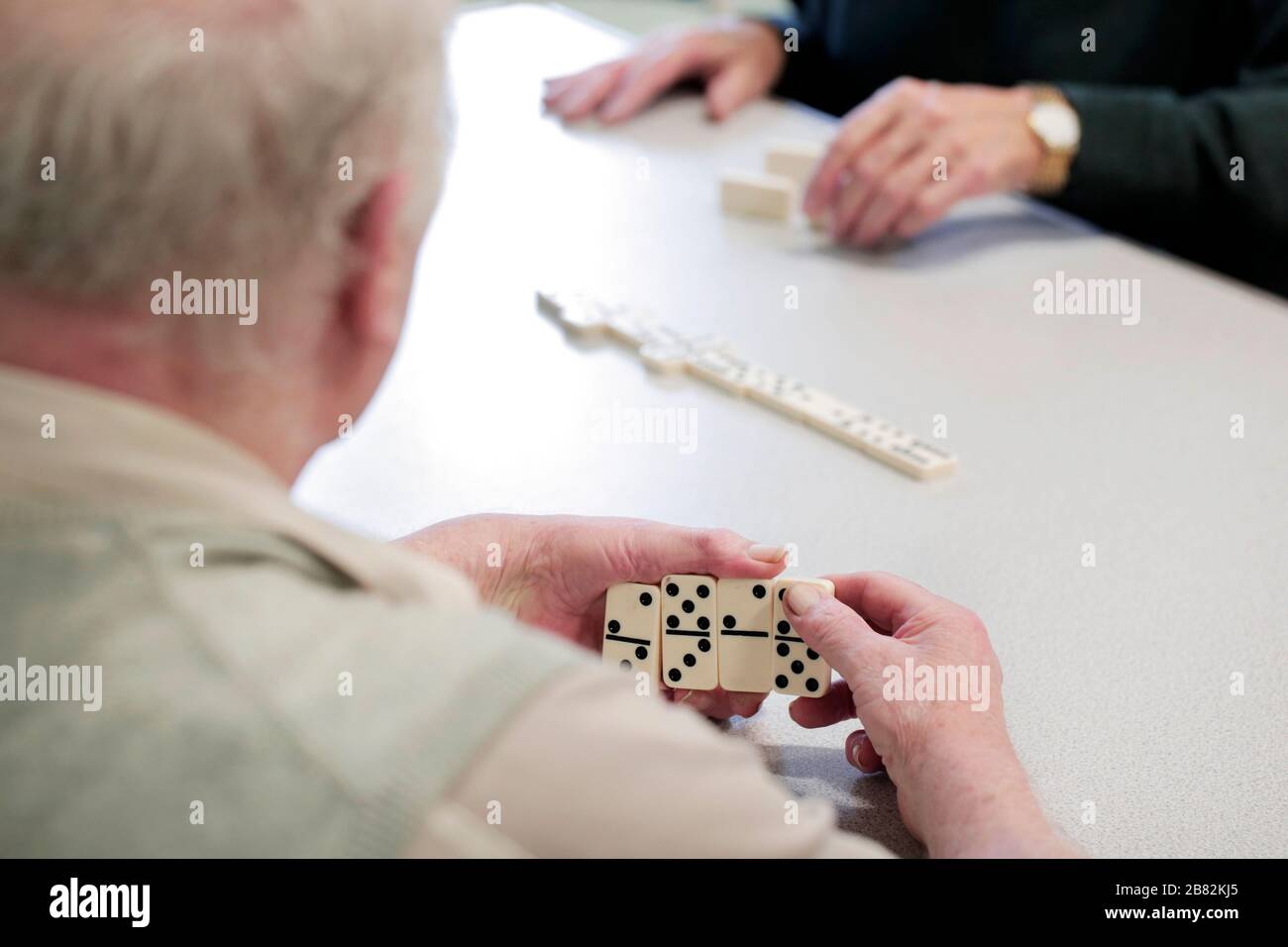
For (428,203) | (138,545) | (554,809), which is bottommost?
(554,809)

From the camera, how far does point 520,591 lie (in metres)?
1.23

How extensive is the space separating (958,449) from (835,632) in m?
0.54

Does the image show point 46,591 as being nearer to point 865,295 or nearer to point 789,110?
point 865,295

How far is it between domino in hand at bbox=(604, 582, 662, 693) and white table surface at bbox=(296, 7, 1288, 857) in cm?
11

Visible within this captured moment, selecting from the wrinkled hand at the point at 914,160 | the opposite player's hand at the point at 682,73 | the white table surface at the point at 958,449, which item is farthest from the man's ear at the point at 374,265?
the opposite player's hand at the point at 682,73

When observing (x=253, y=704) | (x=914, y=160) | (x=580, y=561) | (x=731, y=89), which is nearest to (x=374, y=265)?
(x=253, y=704)

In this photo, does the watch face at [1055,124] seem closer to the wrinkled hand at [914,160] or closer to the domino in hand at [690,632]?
the wrinkled hand at [914,160]

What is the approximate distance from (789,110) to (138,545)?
2.18m

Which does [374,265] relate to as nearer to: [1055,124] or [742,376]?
[742,376]

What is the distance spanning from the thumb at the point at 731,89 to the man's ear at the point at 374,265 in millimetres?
1862

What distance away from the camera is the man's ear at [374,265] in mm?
762

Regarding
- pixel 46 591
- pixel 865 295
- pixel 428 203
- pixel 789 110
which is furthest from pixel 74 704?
pixel 789 110

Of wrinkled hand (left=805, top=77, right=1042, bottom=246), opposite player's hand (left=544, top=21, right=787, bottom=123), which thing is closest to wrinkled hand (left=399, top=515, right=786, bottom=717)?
wrinkled hand (left=805, top=77, right=1042, bottom=246)

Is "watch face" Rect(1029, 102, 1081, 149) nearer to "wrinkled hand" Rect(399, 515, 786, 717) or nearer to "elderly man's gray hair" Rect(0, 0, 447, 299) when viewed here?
"wrinkled hand" Rect(399, 515, 786, 717)
